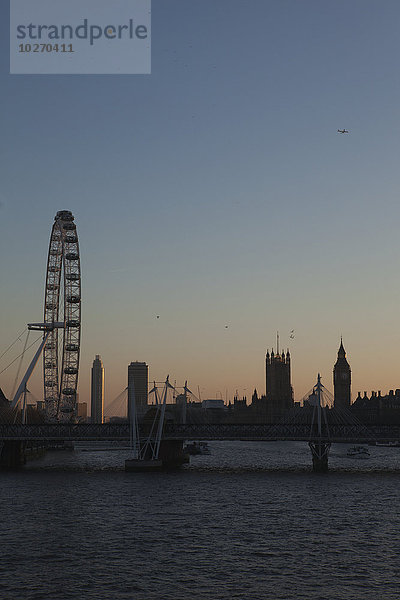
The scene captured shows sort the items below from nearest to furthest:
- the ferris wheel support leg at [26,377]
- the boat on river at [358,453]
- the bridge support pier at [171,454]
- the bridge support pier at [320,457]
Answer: the bridge support pier at [320,457], the bridge support pier at [171,454], the ferris wheel support leg at [26,377], the boat on river at [358,453]

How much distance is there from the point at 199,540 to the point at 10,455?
74.9m

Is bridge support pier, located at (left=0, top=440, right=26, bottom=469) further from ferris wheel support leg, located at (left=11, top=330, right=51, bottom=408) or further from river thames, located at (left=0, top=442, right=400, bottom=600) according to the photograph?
river thames, located at (left=0, top=442, right=400, bottom=600)

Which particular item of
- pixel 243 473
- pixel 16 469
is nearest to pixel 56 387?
pixel 16 469

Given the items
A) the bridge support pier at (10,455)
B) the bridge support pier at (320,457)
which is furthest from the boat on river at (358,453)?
the bridge support pier at (10,455)

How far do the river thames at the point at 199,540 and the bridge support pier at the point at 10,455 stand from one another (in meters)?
27.6

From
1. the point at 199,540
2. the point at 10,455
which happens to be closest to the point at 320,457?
the point at 10,455

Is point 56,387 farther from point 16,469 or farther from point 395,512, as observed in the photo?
point 395,512

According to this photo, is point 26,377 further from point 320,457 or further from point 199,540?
point 199,540

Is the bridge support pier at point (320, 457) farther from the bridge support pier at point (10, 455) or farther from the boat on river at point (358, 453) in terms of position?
the boat on river at point (358, 453)

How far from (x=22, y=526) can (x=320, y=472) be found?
6064 cm

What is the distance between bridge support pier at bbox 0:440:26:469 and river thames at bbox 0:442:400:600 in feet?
90.5

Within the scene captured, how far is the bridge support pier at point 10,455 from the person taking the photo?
400 feet

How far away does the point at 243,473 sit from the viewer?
10944 centimetres

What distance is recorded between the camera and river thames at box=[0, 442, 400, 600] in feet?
136
